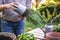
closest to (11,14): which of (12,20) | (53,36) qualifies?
(12,20)

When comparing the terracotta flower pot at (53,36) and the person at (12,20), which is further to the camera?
the person at (12,20)

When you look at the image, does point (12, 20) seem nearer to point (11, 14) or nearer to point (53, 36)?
point (11, 14)

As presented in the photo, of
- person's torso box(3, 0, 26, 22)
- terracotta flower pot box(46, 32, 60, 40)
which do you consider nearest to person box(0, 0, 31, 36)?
person's torso box(3, 0, 26, 22)

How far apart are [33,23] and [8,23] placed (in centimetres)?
218

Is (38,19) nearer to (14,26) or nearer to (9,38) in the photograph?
(14,26)

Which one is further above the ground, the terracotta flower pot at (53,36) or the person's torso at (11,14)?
the person's torso at (11,14)

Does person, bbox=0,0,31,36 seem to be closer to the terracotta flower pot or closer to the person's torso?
the person's torso

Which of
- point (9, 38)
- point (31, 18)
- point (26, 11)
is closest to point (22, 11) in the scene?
point (26, 11)

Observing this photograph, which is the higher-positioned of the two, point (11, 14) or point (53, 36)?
point (11, 14)

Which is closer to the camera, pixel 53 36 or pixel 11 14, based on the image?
pixel 53 36

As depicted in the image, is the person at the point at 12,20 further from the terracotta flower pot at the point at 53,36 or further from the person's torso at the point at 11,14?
the terracotta flower pot at the point at 53,36

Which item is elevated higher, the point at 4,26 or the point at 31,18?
the point at 4,26

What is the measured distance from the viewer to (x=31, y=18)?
177 inches

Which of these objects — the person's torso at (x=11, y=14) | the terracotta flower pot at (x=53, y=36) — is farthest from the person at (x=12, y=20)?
the terracotta flower pot at (x=53, y=36)
